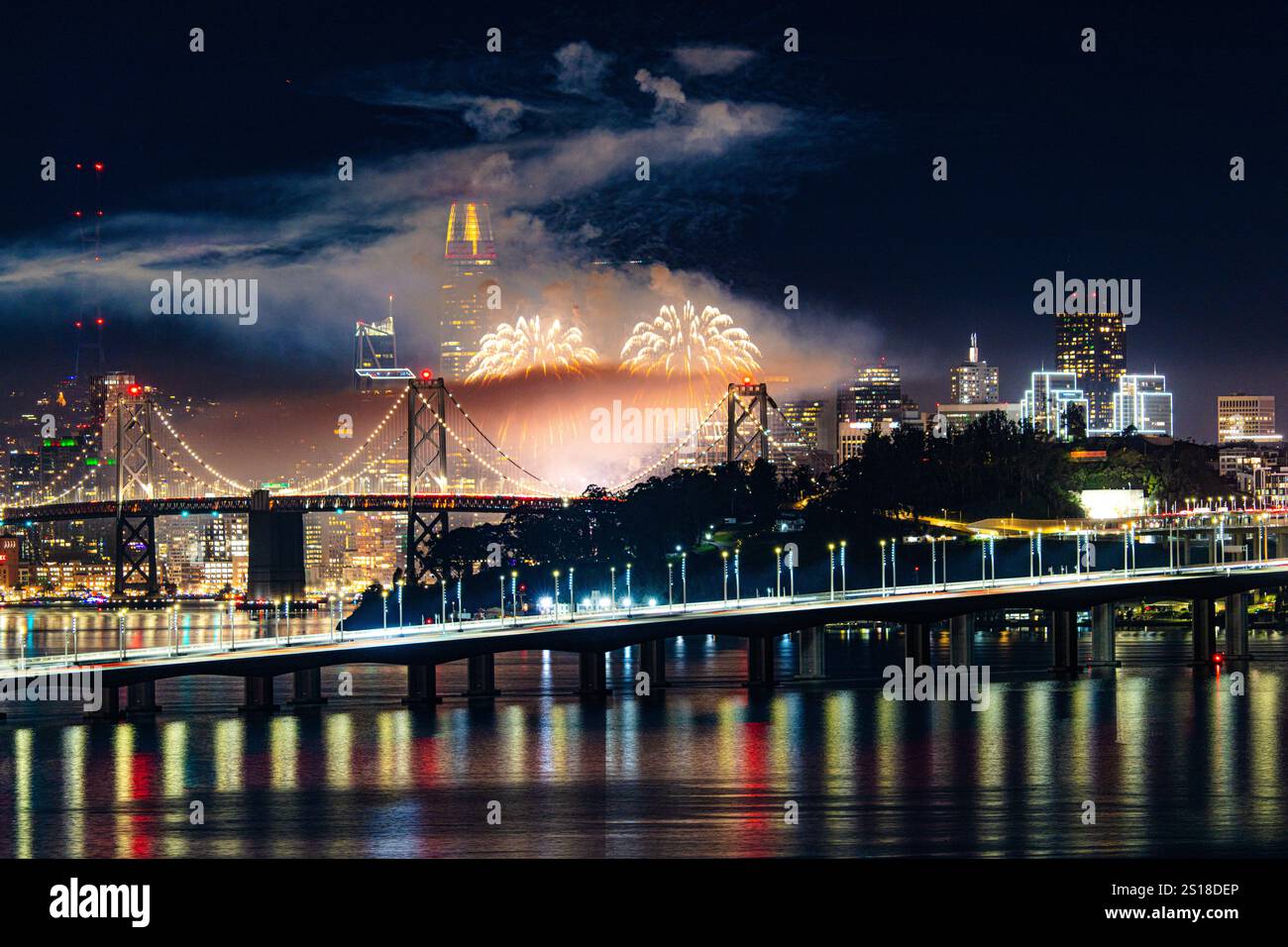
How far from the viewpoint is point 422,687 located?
82.6m

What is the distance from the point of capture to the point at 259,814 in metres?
50.2

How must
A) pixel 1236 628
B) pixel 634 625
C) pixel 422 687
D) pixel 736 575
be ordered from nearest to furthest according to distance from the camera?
pixel 422 687 < pixel 634 625 < pixel 1236 628 < pixel 736 575

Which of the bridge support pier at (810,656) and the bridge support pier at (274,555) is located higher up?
the bridge support pier at (274,555)

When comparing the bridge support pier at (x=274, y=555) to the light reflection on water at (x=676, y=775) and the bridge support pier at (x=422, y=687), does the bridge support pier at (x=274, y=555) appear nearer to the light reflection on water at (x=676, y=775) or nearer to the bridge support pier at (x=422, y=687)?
the light reflection on water at (x=676, y=775)

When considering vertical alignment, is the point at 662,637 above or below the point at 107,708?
above

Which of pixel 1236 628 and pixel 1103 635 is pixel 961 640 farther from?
pixel 1236 628

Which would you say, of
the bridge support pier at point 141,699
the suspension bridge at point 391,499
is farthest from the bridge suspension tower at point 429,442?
the bridge support pier at point 141,699

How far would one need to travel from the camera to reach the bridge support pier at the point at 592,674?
278ft

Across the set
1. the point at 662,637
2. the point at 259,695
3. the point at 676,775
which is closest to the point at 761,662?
the point at 662,637

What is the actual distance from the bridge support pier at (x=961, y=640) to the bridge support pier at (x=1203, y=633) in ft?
39.9

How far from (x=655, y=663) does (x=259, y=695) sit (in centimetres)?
1880
